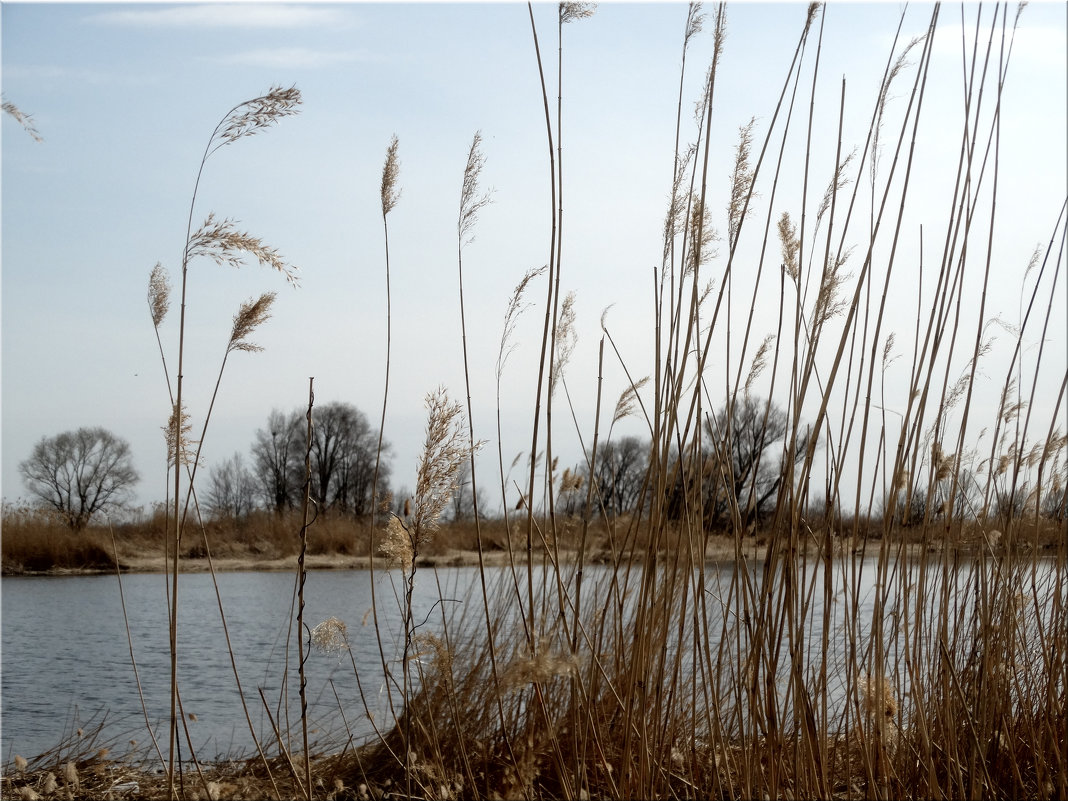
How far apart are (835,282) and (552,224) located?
1.53 feet

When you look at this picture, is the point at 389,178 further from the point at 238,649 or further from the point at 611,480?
the point at 238,649

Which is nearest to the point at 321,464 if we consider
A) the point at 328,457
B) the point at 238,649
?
the point at 328,457

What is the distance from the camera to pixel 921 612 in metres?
1.41

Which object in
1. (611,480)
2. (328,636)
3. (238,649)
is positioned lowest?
(238,649)

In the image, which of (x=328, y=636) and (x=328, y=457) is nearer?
(x=328, y=636)

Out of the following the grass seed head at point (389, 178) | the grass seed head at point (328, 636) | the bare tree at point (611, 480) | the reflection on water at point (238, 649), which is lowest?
the reflection on water at point (238, 649)

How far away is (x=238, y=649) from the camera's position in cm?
528

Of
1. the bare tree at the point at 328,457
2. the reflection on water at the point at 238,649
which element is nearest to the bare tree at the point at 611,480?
the reflection on water at the point at 238,649

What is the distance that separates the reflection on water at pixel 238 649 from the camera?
191cm

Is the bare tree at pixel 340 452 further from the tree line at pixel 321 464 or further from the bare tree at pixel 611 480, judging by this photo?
the bare tree at pixel 611 480

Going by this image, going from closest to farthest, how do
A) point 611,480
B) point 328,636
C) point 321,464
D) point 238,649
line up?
point 328,636 < point 611,480 < point 238,649 < point 321,464

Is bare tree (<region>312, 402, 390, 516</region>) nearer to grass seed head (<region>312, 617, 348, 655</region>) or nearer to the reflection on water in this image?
the reflection on water

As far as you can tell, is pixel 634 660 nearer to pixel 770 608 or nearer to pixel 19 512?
pixel 770 608

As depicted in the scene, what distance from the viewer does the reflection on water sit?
Result: 1911 mm
